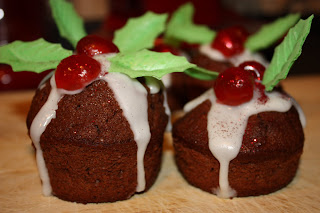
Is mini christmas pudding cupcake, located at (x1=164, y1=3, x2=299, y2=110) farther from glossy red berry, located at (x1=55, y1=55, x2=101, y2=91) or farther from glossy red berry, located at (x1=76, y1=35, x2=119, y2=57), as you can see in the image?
glossy red berry, located at (x1=55, y1=55, x2=101, y2=91)

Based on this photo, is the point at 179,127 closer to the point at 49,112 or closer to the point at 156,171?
the point at 156,171

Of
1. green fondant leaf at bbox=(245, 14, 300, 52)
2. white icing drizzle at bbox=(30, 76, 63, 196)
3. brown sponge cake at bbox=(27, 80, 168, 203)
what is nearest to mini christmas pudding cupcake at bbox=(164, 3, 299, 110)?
green fondant leaf at bbox=(245, 14, 300, 52)

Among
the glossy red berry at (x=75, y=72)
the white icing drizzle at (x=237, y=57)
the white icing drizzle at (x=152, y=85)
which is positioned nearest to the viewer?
the glossy red berry at (x=75, y=72)

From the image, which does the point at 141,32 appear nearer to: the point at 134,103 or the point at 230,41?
the point at 134,103

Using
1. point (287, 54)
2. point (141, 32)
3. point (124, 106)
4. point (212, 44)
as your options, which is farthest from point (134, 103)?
point (212, 44)

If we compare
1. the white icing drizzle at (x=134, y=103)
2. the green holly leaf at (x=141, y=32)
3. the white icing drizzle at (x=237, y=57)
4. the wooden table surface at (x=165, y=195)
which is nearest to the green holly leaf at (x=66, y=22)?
the green holly leaf at (x=141, y=32)

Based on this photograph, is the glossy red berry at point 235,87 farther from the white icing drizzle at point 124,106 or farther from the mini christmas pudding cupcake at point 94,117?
the white icing drizzle at point 124,106

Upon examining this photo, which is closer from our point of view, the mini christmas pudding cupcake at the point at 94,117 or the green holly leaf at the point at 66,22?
the mini christmas pudding cupcake at the point at 94,117

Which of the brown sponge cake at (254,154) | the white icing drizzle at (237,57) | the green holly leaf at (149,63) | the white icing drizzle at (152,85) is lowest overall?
the brown sponge cake at (254,154)

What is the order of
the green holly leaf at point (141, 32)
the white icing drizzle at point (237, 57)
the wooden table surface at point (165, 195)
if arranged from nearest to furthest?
1. the wooden table surface at point (165, 195)
2. the green holly leaf at point (141, 32)
3. the white icing drizzle at point (237, 57)
